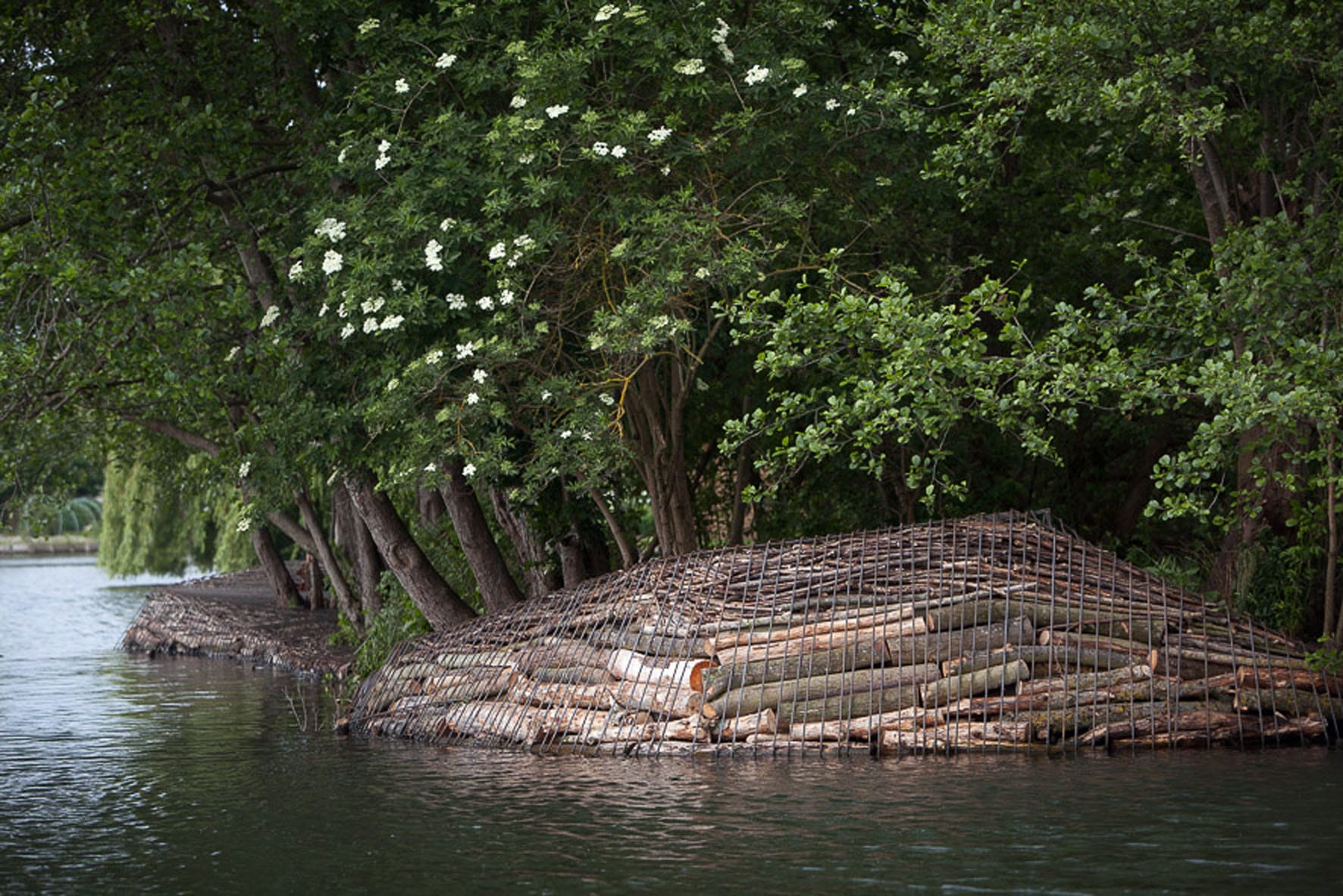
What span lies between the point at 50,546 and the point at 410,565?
83363mm

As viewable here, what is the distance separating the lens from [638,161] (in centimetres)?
1343

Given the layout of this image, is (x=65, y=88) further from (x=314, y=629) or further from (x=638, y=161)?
(x=314, y=629)

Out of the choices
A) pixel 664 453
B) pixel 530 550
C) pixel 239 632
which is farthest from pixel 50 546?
pixel 664 453

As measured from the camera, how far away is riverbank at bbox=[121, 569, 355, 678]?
2315 cm

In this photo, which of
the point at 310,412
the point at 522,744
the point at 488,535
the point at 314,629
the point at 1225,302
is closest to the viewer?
the point at 1225,302

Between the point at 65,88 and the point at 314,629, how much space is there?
1208 cm

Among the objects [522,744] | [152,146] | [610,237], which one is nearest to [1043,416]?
[610,237]

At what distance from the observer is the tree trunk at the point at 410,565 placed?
17.7m

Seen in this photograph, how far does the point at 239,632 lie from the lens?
1001 inches

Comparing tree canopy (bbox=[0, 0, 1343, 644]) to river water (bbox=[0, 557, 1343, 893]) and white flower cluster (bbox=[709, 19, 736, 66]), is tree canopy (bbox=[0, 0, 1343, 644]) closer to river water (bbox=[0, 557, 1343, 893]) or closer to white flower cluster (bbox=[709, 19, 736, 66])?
white flower cluster (bbox=[709, 19, 736, 66])

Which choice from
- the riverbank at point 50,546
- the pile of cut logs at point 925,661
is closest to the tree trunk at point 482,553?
the pile of cut logs at point 925,661

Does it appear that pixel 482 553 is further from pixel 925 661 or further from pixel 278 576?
pixel 278 576

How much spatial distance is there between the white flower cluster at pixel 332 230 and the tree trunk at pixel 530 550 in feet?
16.4

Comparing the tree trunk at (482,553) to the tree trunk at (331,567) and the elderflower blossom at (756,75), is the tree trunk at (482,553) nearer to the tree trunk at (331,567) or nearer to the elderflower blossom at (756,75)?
the tree trunk at (331,567)
